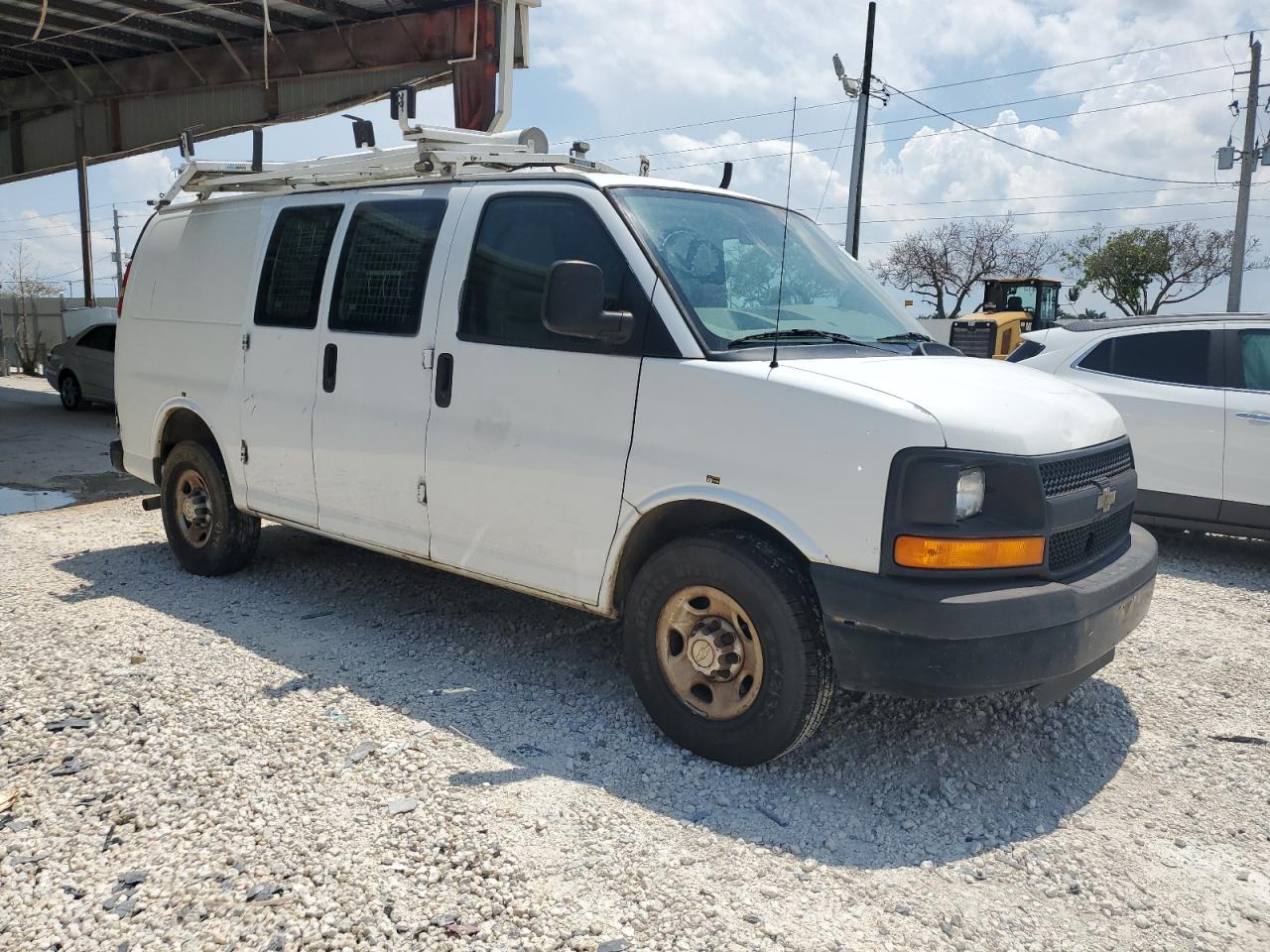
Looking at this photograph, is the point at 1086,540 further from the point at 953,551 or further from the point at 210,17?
the point at 210,17

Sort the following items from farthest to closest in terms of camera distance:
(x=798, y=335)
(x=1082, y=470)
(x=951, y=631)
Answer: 1. (x=798, y=335)
2. (x=1082, y=470)
3. (x=951, y=631)

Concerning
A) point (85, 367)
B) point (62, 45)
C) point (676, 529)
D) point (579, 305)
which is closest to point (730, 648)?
point (676, 529)

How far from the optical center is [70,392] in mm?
16609

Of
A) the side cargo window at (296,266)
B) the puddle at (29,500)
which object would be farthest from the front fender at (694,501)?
the puddle at (29,500)

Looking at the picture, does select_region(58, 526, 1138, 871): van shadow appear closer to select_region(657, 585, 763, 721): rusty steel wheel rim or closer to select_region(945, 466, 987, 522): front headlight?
select_region(657, 585, 763, 721): rusty steel wheel rim

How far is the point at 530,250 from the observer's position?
4.27 m

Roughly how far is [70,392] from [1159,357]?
16005 mm

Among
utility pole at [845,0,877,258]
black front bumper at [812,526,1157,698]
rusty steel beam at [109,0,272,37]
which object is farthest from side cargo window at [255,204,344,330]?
utility pole at [845,0,877,258]

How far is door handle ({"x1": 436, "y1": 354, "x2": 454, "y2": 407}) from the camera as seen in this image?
4.47 meters

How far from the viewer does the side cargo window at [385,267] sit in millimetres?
4680

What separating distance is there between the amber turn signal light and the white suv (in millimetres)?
4513

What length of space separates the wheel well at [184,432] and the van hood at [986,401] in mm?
3902

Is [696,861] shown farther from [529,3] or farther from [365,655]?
[529,3]

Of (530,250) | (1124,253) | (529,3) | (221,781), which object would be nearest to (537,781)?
(221,781)
